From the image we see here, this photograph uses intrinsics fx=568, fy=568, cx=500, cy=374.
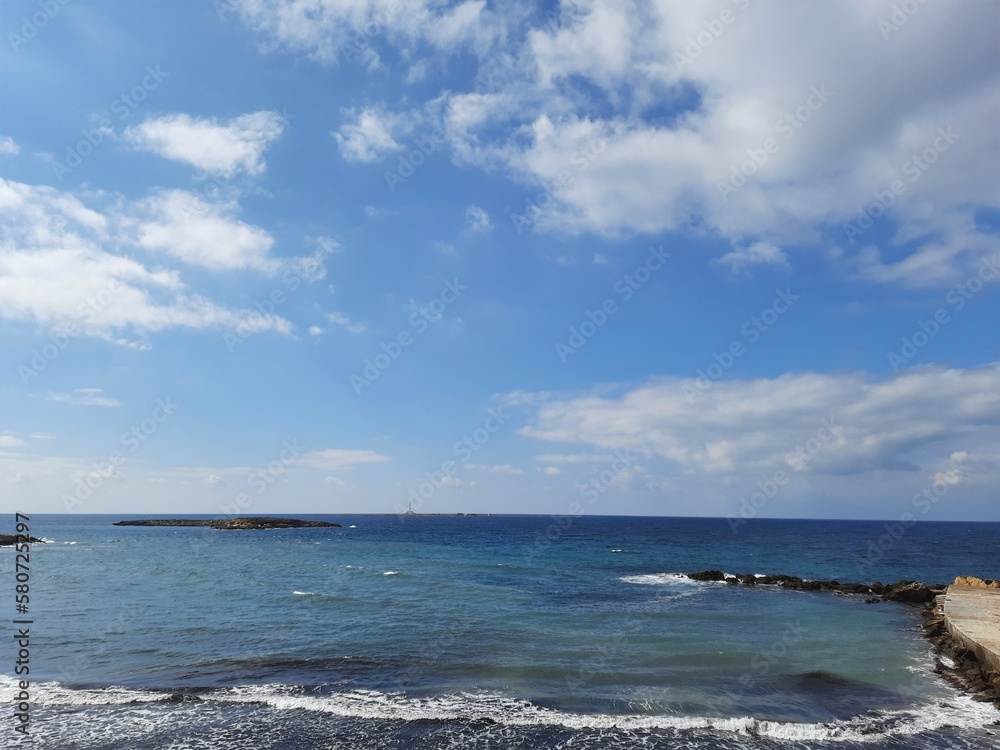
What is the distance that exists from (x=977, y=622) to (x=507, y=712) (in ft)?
73.8

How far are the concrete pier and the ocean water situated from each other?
1698 millimetres

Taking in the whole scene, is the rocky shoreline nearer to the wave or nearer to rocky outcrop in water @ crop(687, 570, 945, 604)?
rocky outcrop in water @ crop(687, 570, 945, 604)

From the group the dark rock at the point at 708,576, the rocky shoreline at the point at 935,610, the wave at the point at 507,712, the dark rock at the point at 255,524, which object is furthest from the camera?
the dark rock at the point at 255,524

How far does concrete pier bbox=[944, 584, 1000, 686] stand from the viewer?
19.4m

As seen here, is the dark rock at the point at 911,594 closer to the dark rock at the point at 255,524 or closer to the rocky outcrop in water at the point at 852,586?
the rocky outcrop in water at the point at 852,586

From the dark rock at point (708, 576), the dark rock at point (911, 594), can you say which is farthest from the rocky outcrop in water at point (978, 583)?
the dark rock at point (708, 576)

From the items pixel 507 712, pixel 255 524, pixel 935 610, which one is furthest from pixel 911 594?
pixel 255 524

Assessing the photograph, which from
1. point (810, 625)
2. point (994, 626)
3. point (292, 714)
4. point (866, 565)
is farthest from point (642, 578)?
point (292, 714)

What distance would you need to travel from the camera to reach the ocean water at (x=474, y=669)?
46.6 feet

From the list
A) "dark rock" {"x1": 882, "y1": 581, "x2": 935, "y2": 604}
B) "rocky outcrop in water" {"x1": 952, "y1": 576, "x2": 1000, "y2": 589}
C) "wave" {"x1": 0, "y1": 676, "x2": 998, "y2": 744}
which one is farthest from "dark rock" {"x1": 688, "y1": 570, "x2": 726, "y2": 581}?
"wave" {"x1": 0, "y1": 676, "x2": 998, "y2": 744}

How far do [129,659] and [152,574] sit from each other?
28.6m

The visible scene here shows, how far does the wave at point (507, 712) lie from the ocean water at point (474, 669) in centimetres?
8

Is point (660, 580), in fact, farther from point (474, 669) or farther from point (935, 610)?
point (474, 669)

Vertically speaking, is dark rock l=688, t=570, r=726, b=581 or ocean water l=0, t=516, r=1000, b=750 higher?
ocean water l=0, t=516, r=1000, b=750
